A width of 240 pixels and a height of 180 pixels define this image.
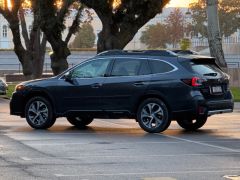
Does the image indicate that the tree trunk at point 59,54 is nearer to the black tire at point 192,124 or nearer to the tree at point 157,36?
the black tire at point 192,124

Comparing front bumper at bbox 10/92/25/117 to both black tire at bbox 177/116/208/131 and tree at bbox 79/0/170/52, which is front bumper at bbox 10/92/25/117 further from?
tree at bbox 79/0/170/52

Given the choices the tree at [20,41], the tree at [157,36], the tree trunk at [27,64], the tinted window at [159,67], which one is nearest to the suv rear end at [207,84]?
the tinted window at [159,67]

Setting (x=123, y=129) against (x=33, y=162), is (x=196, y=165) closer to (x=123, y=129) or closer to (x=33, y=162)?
(x=33, y=162)

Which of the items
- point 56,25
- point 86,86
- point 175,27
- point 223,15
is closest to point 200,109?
point 86,86

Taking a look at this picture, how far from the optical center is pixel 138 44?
100750 millimetres

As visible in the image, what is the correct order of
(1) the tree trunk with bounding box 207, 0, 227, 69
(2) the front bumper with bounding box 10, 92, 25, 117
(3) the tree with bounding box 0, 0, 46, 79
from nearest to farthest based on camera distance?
(2) the front bumper with bounding box 10, 92, 25, 117 < (1) the tree trunk with bounding box 207, 0, 227, 69 < (3) the tree with bounding box 0, 0, 46, 79

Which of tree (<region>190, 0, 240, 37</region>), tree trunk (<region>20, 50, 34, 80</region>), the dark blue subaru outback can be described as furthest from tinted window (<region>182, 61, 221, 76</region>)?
tree (<region>190, 0, 240, 37</region>)

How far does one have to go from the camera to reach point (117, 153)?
36.9ft

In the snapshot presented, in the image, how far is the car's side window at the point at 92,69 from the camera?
15.0 metres

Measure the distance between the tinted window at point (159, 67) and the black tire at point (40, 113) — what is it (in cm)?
255

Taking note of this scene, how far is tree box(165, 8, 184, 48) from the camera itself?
8981 centimetres

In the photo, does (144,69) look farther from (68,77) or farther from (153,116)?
(68,77)

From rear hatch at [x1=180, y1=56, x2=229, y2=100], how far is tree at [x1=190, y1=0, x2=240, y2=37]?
73.6 meters

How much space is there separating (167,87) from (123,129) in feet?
6.33
